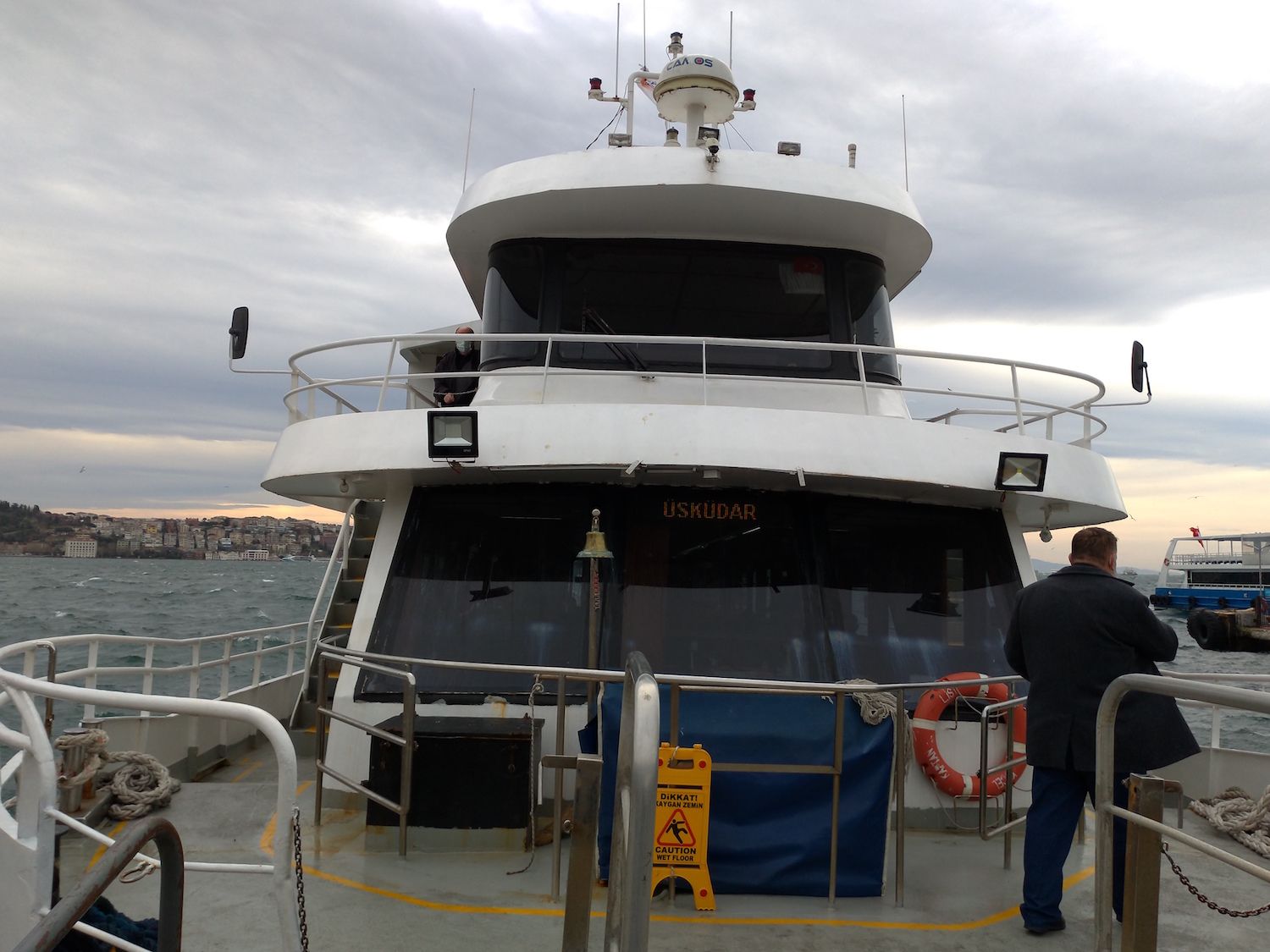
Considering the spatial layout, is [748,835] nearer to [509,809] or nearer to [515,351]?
[509,809]

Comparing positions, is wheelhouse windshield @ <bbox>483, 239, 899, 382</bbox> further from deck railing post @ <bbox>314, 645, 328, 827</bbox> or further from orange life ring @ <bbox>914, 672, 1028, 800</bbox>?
deck railing post @ <bbox>314, 645, 328, 827</bbox>

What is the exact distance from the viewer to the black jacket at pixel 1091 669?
13.4ft

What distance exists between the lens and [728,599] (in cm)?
616

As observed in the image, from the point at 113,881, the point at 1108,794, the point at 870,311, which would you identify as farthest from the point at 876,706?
the point at 870,311

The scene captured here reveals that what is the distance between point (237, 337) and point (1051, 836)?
6.36 m

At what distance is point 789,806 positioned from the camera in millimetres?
4711

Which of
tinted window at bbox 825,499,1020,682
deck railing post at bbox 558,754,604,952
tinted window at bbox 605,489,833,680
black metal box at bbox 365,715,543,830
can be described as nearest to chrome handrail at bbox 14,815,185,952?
deck railing post at bbox 558,754,604,952

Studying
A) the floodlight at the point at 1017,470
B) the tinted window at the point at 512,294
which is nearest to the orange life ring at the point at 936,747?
the floodlight at the point at 1017,470

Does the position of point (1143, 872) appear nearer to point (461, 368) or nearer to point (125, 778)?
point (125, 778)

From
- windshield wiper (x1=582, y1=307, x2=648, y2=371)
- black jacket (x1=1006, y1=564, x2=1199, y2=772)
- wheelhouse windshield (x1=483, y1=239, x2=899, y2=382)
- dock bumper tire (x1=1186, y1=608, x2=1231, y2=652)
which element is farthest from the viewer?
dock bumper tire (x1=1186, y1=608, x2=1231, y2=652)

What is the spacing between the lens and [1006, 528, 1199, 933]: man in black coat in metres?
4.10

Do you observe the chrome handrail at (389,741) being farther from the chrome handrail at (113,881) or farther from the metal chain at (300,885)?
the chrome handrail at (113,881)

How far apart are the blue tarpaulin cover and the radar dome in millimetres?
5726

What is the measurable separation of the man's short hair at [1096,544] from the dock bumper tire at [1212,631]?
43734mm
